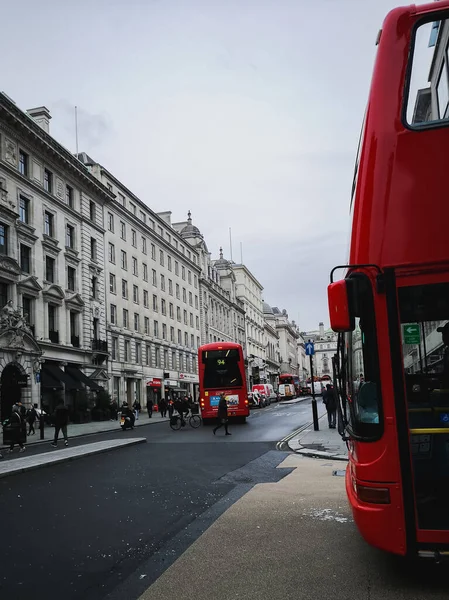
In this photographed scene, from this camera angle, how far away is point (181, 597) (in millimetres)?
4836

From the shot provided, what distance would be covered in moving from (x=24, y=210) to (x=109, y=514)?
105 feet

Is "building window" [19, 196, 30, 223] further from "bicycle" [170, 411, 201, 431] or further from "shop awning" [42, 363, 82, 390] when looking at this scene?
"bicycle" [170, 411, 201, 431]

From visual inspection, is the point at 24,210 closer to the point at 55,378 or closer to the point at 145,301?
the point at 55,378

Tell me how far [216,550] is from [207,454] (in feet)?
33.2

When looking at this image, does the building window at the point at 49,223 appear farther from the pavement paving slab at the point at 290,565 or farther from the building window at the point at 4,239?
the pavement paving slab at the point at 290,565

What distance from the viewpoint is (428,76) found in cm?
529

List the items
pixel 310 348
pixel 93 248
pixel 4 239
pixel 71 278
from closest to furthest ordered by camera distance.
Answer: pixel 310 348, pixel 4 239, pixel 71 278, pixel 93 248

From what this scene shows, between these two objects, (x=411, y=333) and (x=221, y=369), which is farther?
(x=221, y=369)

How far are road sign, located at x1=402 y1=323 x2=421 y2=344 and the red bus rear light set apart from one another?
4.09 feet

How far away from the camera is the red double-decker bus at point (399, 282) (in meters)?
4.77

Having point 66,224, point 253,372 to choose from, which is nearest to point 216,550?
point 66,224

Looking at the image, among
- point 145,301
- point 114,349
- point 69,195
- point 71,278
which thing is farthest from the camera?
point 145,301

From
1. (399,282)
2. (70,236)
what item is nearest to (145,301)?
(70,236)

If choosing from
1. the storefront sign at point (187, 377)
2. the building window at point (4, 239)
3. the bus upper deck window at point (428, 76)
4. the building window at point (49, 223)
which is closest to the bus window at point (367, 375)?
the bus upper deck window at point (428, 76)
